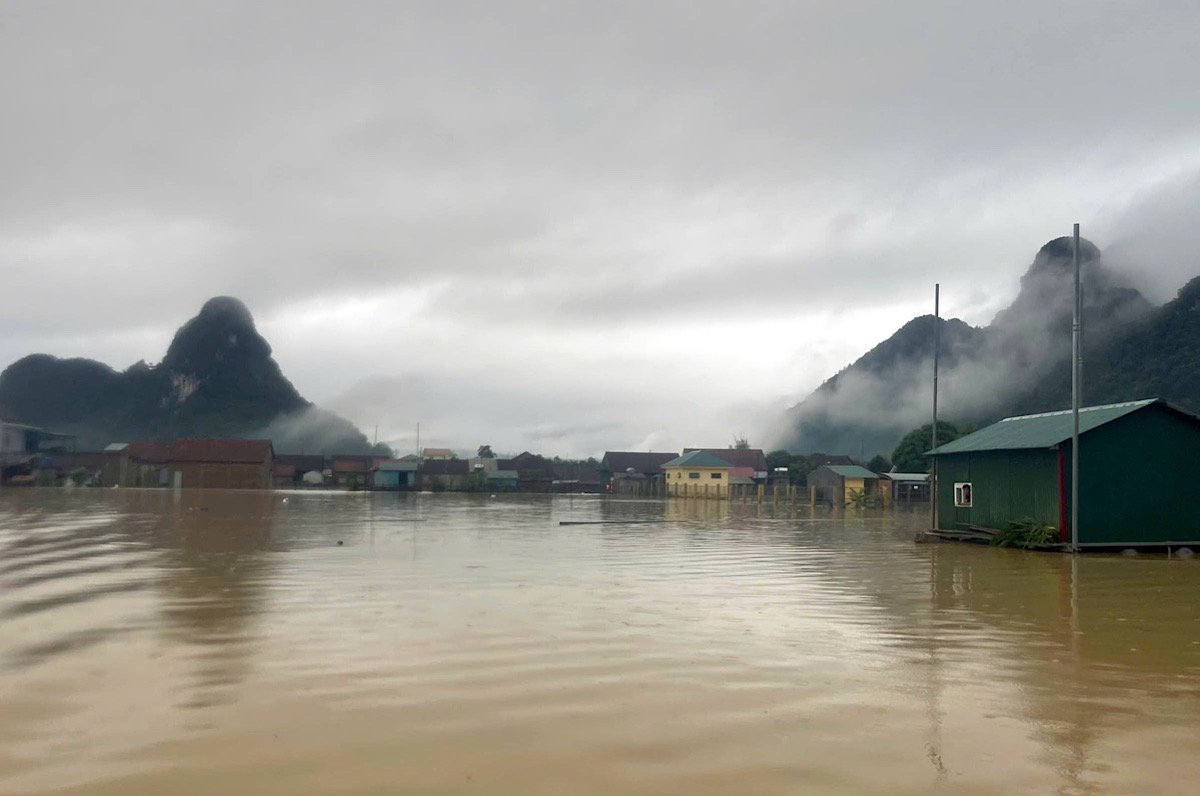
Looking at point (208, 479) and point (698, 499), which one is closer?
point (698, 499)

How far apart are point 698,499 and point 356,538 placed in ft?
139

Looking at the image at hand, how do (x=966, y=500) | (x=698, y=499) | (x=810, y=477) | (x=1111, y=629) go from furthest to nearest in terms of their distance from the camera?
(x=810, y=477), (x=698, y=499), (x=966, y=500), (x=1111, y=629)

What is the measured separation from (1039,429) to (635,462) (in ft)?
261

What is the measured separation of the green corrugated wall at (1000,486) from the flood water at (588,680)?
648 centimetres

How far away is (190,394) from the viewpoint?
164875mm

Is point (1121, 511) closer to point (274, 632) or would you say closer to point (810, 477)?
point (274, 632)

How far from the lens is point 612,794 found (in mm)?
5039

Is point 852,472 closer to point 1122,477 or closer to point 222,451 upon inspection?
point 1122,477

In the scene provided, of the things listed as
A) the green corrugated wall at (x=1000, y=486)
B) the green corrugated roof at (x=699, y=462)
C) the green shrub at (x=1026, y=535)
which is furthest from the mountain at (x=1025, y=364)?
the green corrugated roof at (x=699, y=462)

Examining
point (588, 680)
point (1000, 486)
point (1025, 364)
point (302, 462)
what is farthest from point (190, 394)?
point (588, 680)

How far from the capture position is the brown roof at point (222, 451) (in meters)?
83.2

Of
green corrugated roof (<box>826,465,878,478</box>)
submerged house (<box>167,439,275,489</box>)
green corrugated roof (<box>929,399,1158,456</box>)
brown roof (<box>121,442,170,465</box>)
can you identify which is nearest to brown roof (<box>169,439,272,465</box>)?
submerged house (<box>167,439,275,489</box>)

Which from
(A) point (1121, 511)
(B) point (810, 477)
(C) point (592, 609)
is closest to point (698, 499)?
(B) point (810, 477)

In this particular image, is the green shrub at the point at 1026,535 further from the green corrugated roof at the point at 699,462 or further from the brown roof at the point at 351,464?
the brown roof at the point at 351,464
